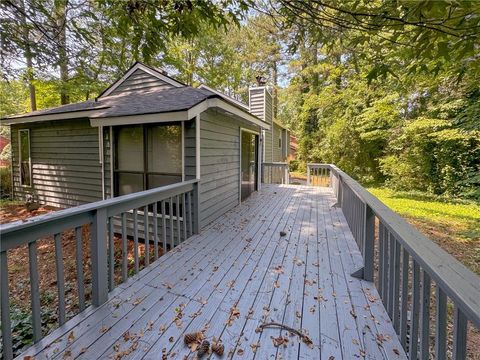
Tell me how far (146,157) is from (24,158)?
222 inches

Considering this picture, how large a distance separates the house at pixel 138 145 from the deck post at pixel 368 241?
2785 mm

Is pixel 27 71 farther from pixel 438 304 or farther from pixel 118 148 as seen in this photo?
pixel 438 304

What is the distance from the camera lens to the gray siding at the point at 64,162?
6.47 metres

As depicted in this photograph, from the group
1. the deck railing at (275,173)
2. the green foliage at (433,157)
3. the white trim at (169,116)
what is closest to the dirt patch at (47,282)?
the white trim at (169,116)

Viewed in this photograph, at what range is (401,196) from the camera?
423 inches

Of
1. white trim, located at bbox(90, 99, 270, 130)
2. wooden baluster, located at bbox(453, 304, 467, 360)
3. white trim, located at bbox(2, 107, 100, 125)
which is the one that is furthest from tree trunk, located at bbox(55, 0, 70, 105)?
wooden baluster, located at bbox(453, 304, 467, 360)

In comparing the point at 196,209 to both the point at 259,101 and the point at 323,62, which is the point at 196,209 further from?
the point at 323,62

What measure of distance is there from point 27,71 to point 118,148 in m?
5.86

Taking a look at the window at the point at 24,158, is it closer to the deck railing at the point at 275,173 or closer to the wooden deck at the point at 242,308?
the wooden deck at the point at 242,308

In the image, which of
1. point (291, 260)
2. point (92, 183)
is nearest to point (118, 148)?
point (92, 183)

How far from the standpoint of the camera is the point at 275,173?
460 inches

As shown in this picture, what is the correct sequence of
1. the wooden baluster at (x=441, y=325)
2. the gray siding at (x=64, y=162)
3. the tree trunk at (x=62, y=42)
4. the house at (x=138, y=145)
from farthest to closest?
the gray siding at (x=64, y=162), the house at (x=138, y=145), the tree trunk at (x=62, y=42), the wooden baluster at (x=441, y=325)

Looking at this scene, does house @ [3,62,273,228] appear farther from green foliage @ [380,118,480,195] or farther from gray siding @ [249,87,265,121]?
green foliage @ [380,118,480,195]

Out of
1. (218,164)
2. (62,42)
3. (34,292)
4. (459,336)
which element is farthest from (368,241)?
(62,42)
